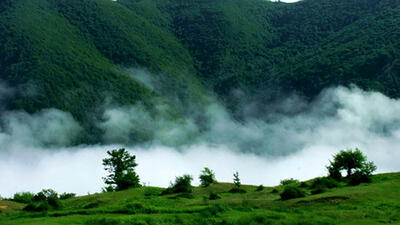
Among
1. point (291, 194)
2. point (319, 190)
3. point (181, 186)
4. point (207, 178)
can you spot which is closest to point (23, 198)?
point (181, 186)

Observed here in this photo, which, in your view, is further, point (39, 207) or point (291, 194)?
point (39, 207)

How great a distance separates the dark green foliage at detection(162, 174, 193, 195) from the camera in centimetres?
6023

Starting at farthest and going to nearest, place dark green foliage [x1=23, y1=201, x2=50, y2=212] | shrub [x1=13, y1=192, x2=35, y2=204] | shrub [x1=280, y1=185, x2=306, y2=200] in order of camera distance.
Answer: shrub [x1=13, y1=192, x2=35, y2=204] → dark green foliage [x1=23, y1=201, x2=50, y2=212] → shrub [x1=280, y1=185, x2=306, y2=200]

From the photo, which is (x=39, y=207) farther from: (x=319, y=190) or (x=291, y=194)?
(x=319, y=190)

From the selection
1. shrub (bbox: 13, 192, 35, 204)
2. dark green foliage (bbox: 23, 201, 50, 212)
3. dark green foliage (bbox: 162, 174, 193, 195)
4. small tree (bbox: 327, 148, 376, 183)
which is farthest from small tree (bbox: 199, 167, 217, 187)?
dark green foliage (bbox: 23, 201, 50, 212)

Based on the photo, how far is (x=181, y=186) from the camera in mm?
61312

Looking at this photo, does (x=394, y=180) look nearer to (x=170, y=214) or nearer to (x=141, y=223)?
(x=170, y=214)

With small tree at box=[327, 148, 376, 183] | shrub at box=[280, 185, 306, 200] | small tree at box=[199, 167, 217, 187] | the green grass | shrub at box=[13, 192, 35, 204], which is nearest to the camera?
the green grass

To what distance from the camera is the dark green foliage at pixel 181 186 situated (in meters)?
60.2

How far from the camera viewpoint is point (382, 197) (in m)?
40.6

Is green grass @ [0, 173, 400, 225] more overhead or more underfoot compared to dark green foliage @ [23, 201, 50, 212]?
more underfoot

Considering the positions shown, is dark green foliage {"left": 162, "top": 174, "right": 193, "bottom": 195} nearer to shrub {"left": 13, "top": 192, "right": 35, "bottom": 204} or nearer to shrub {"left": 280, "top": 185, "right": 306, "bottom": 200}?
shrub {"left": 280, "top": 185, "right": 306, "bottom": 200}

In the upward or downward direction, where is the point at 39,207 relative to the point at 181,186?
downward

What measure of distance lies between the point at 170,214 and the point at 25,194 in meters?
36.4
